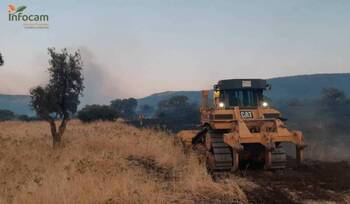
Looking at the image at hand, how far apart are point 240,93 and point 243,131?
275 cm

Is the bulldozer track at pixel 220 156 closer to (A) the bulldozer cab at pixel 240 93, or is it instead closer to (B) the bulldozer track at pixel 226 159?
(B) the bulldozer track at pixel 226 159

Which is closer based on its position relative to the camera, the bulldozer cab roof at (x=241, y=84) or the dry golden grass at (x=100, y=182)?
the dry golden grass at (x=100, y=182)

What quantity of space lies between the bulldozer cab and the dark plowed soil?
2625 mm

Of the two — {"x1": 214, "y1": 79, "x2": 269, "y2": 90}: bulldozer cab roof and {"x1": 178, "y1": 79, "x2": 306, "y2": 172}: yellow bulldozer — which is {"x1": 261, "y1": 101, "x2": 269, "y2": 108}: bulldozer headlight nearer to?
{"x1": 178, "y1": 79, "x2": 306, "y2": 172}: yellow bulldozer

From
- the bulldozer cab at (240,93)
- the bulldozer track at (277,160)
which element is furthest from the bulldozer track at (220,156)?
the bulldozer cab at (240,93)

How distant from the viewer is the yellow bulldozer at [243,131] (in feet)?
38.4

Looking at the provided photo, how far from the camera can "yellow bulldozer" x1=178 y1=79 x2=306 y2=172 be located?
11.7 metres

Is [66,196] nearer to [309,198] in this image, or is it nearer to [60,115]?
[309,198]

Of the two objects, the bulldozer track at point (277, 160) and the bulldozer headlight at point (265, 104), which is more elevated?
the bulldozer headlight at point (265, 104)

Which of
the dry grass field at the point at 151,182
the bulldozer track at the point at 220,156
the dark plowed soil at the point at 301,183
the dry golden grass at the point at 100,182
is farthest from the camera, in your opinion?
the bulldozer track at the point at 220,156

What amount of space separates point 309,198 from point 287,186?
1.26 meters

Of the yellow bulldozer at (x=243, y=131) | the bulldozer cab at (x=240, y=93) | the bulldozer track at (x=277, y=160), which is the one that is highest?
the bulldozer cab at (x=240, y=93)

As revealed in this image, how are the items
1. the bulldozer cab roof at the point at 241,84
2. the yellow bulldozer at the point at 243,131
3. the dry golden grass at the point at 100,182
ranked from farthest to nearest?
the bulldozer cab roof at the point at 241,84
the yellow bulldozer at the point at 243,131
the dry golden grass at the point at 100,182

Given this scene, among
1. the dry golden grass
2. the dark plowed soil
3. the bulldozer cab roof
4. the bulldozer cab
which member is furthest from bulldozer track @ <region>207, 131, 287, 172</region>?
the bulldozer cab roof
